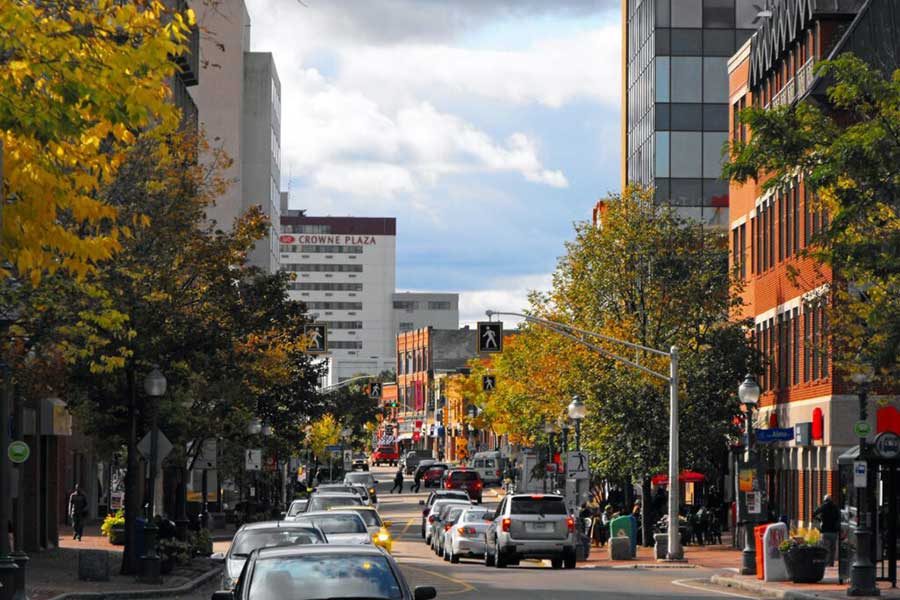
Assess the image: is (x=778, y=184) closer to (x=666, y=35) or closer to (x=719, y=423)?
(x=719, y=423)

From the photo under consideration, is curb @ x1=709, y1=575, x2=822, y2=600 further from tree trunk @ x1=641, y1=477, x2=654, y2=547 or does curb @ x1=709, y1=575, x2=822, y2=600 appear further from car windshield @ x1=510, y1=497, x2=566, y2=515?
tree trunk @ x1=641, y1=477, x2=654, y2=547

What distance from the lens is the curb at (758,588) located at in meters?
30.6

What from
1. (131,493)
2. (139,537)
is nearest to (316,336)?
(139,537)

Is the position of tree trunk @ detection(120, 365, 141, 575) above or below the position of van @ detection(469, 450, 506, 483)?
above

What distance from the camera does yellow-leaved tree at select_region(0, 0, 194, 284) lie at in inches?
620

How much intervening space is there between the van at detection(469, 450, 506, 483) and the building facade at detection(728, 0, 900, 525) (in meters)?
61.3

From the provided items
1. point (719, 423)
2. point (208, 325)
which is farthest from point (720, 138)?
point (208, 325)

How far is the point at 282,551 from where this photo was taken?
1510 cm

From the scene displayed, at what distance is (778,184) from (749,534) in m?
13.8

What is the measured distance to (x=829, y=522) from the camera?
39.5 metres

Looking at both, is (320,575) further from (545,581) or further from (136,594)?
(545,581)

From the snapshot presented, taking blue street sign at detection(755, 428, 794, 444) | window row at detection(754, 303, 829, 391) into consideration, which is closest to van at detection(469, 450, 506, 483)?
window row at detection(754, 303, 829, 391)

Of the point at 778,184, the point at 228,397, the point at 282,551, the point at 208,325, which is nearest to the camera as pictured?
the point at 282,551

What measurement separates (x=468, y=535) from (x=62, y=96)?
29391 millimetres
